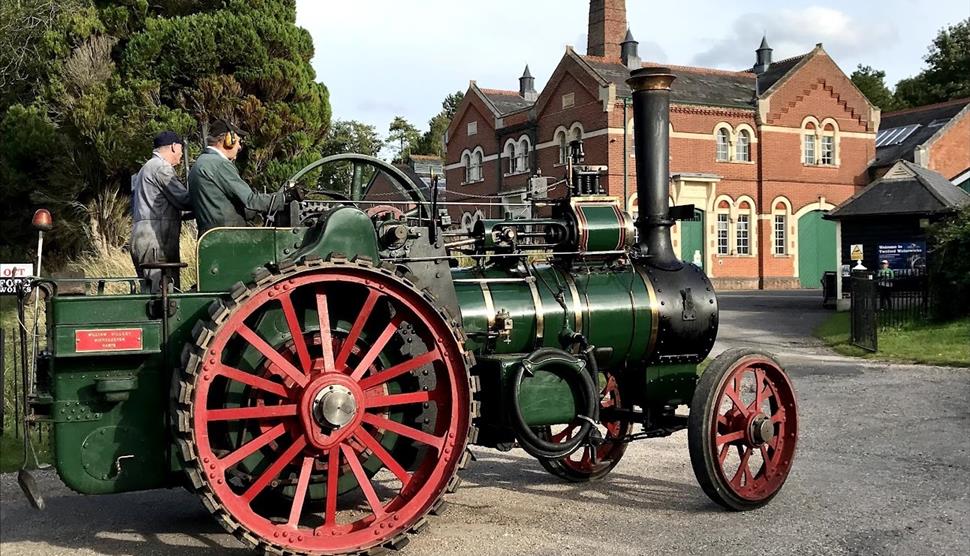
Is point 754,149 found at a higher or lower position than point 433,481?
higher

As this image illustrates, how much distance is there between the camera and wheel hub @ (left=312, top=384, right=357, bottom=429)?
4582 mm

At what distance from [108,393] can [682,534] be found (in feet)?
10.7

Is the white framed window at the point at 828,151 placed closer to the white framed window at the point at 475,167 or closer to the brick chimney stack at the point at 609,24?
the brick chimney stack at the point at 609,24

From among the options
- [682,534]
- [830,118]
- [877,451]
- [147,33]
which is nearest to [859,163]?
[830,118]

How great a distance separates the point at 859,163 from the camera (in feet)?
124

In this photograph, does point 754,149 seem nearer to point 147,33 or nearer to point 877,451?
point 147,33

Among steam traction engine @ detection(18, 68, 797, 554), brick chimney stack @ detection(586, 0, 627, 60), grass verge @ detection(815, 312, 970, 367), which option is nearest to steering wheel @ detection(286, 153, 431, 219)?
steam traction engine @ detection(18, 68, 797, 554)

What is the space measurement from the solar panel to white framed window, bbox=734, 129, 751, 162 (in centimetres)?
808

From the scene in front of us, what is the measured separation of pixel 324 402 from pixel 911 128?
40303 millimetres

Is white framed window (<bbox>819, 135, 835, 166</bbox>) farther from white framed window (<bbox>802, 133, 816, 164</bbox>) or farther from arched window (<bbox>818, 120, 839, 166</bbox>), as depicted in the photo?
white framed window (<bbox>802, 133, 816, 164</bbox>)

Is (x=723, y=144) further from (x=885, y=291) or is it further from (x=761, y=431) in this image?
(x=761, y=431)

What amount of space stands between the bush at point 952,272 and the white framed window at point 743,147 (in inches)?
672

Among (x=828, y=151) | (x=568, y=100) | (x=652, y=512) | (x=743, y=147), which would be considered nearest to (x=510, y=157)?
(x=568, y=100)

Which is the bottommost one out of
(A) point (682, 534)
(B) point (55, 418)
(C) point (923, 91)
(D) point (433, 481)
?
(A) point (682, 534)
